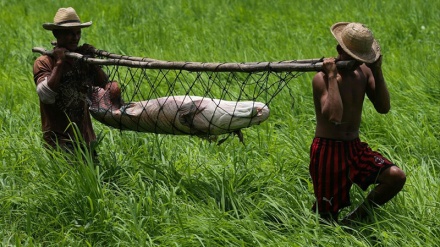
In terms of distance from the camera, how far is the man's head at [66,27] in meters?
4.50

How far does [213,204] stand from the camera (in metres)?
4.20

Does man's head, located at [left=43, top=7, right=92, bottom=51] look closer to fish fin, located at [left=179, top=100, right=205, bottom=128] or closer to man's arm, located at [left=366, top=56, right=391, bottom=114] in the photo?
fish fin, located at [left=179, top=100, right=205, bottom=128]

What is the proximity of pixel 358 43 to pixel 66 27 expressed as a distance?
1.63 m

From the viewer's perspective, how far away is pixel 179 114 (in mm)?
4227

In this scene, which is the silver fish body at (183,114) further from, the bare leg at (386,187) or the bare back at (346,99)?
the bare leg at (386,187)

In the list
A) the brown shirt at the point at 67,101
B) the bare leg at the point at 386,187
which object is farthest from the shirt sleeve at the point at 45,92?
the bare leg at the point at 386,187

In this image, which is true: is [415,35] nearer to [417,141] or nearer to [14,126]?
[417,141]

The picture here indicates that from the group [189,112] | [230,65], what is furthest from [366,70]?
[189,112]

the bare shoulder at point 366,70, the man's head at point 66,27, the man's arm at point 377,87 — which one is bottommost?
the man's arm at point 377,87

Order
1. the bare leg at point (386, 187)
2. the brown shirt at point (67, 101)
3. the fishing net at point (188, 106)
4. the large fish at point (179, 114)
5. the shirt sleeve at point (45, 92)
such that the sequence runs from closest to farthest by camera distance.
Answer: the bare leg at point (386, 187), the fishing net at point (188, 106), the large fish at point (179, 114), the shirt sleeve at point (45, 92), the brown shirt at point (67, 101)

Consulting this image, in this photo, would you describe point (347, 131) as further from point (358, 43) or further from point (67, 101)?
point (67, 101)

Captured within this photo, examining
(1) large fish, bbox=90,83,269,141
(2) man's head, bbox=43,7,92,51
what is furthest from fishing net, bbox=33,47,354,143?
(2) man's head, bbox=43,7,92,51

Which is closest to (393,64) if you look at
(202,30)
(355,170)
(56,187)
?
(202,30)

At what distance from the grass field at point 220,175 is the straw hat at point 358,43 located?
745 millimetres
